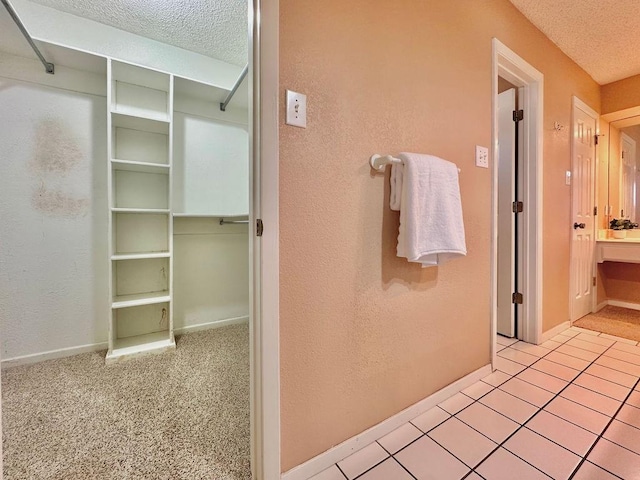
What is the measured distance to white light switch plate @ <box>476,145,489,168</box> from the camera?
1.66 metres

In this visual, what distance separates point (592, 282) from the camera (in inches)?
114

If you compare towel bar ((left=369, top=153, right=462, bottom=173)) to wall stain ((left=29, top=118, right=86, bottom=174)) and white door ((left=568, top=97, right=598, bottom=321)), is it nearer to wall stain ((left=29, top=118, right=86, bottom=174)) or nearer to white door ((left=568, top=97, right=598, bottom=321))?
wall stain ((left=29, top=118, right=86, bottom=174))

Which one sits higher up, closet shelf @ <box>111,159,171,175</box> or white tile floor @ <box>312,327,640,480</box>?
closet shelf @ <box>111,159,171,175</box>

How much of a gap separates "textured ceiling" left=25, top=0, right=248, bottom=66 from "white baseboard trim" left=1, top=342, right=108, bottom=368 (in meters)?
2.26

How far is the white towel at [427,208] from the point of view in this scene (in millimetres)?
1185

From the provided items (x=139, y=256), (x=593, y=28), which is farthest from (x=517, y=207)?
(x=139, y=256)

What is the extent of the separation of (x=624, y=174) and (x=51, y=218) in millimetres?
5439

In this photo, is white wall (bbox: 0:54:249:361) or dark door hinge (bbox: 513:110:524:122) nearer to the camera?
white wall (bbox: 0:54:249:361)

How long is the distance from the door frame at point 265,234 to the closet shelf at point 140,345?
1.45 metres

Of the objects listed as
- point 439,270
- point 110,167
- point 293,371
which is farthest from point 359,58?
point 110,167

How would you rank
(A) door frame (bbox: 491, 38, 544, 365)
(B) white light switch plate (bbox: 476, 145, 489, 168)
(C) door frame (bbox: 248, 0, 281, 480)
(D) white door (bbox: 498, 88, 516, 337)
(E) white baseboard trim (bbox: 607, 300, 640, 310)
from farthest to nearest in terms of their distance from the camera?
(E) white baseboard trim (bbox: 607, 300, 640, 310)
(D) white door (bbox: 498, 88, 516, 337)
(A) door frame (bbox: 491, 38, 544, 365)
(B) white light switch plate (bbox: 476, 145, 489, 168)
(C) door frame (bbox: 248, 0, 281, 480)

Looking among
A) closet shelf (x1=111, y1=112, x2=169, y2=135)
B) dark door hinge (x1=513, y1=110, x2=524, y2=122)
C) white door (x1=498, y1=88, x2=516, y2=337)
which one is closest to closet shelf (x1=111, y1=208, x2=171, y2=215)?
closet shelf (x1=111, y1=112, x2=169, y2=135)

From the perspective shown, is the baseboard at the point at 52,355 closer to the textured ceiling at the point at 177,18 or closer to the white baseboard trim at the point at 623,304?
the textured ceiling at the point at 177,18

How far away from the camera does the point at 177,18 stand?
192 centimetres
